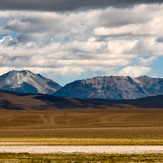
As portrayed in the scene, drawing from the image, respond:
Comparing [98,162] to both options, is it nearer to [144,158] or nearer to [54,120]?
[144,158]

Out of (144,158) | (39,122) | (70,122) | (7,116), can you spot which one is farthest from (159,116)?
(144,158)

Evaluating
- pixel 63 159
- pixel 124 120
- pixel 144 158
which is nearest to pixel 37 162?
pixel 63 159

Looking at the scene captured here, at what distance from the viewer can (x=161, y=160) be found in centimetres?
2947

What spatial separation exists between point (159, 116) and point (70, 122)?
1164 inches

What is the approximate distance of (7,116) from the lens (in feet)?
445

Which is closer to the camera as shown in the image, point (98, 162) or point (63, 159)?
point (98, 162)

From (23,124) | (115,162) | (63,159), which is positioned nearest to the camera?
(115,162)

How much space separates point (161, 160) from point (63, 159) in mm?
7368

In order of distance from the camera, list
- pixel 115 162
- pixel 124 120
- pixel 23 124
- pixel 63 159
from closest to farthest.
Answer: pixel 115 162, pixel 63 159, pixel 23 124, pixel 124 120

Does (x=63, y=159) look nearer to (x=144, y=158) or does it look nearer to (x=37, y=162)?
(x=37, y=162)

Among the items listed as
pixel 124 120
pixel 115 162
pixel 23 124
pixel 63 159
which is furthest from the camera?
pixel 124 120

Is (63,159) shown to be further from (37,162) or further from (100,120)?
(100,120)

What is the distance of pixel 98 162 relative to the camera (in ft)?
94.1

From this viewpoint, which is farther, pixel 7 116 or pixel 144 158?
pixel 7 116
